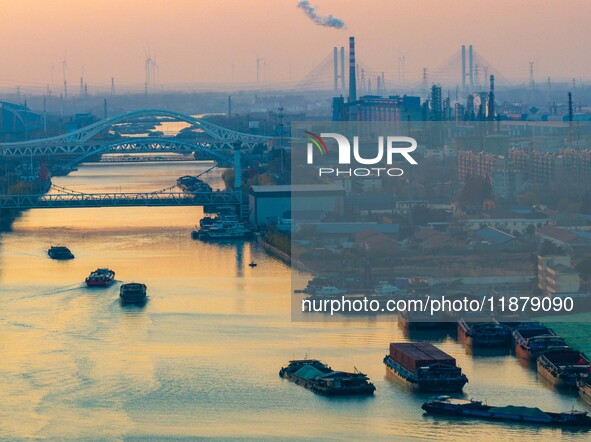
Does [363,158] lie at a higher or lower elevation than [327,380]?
higher

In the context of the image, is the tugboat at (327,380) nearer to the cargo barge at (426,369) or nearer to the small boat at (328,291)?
the cargo barge at (426,369)

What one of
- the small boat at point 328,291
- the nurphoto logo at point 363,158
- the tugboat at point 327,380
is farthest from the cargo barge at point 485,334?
the nurphoto logo at point 363,158

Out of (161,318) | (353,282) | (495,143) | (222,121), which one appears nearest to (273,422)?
(161,318)

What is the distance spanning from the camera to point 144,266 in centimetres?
1015

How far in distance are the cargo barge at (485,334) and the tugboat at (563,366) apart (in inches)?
18.1

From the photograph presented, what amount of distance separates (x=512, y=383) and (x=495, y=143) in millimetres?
11142

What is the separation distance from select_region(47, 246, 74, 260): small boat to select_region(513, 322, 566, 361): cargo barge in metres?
3.62

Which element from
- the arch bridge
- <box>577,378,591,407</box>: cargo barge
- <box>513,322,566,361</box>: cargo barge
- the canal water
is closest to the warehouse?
the canal water

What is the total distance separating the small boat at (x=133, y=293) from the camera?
8.77 metres

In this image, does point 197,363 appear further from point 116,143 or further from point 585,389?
point 116,143

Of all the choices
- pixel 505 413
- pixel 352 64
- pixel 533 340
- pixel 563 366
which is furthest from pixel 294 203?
pixel 352 64

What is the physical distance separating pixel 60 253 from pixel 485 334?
3.69 metres

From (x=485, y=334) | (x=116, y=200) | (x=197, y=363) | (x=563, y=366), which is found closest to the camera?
(x=563, y=366)

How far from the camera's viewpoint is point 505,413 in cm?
627
